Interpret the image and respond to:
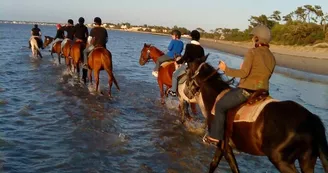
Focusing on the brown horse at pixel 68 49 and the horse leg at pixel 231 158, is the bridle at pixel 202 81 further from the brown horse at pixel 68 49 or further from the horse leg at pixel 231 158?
the brown horse at pixel 68 49

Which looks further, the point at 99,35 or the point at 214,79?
the point at 99,35

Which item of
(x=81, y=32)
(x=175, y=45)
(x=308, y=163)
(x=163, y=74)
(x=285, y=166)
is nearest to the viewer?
(x=308, y=163)

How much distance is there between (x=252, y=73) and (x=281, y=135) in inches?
46.6

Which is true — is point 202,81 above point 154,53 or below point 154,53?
above

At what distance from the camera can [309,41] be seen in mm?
59250

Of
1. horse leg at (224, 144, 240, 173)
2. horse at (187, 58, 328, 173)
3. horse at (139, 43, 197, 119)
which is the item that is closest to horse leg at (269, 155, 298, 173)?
horse at (187, 58, 328, 173)

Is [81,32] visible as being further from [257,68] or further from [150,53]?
[257,68]

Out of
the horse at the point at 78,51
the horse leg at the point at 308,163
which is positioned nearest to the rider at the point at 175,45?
the horse at the point at 78,51

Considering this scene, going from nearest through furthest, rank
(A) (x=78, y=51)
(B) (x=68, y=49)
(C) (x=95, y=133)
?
1. (C) (x=95, y=133)
2. (A) (x=78, y=51)
3. (B) (x=68, y=49)

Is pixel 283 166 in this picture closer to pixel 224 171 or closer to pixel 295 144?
pixel 295 144

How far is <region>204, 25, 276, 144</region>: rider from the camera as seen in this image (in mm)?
5801

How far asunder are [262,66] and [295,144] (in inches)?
54.4

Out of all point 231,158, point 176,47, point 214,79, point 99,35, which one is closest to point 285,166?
point 231,158

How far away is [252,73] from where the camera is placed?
5871 millimetres
